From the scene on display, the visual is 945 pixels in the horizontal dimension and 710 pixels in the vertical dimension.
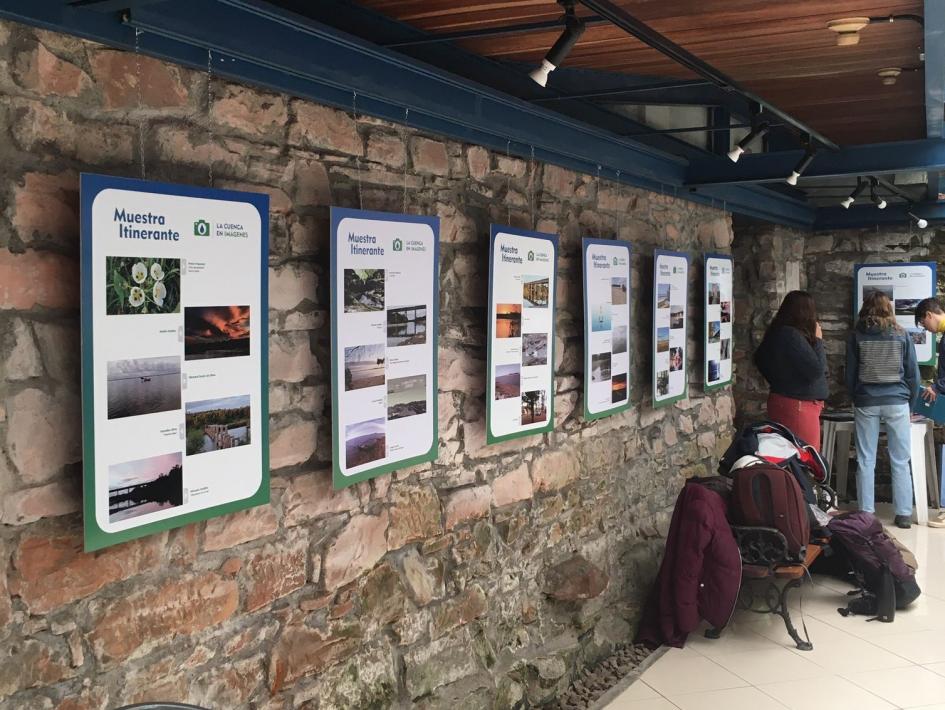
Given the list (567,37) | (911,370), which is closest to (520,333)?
(567,37)

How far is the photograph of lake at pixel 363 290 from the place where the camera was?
99.7 inches

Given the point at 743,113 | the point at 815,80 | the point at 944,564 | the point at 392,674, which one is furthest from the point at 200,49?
the point at 944,564

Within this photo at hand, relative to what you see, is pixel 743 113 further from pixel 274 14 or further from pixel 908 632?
pixel 274 14

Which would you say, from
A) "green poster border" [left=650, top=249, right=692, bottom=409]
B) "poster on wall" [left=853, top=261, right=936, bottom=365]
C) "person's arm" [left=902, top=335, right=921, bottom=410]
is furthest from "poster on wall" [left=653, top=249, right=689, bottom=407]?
"poster on wall" [left=853, top=261, right=936, bottom=365]

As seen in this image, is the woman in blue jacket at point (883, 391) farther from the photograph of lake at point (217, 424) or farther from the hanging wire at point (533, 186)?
the photograph of lake at point (217, 424)

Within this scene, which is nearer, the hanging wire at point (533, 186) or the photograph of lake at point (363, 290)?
the photograph of lake at point (363, 290)

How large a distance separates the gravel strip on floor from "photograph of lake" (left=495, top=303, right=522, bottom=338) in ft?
5.08

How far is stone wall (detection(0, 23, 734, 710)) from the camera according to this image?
1.81 meters

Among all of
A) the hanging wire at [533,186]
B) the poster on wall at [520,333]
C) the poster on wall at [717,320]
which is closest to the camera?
the poster on wall at [520,333]

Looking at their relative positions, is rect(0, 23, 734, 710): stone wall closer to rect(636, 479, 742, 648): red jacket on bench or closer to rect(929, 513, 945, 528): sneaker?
rect(636, 479, 742, 648): red jacket on bench

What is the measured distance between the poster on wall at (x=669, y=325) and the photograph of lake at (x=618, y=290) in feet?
1.19

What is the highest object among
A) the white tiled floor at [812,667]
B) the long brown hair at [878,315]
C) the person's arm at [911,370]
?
the long brown hair at [878,315]

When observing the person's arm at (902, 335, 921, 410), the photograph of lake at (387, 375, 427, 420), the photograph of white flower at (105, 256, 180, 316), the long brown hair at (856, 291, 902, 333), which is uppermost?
the photograph of white flower at (105, 256, 180, 316)

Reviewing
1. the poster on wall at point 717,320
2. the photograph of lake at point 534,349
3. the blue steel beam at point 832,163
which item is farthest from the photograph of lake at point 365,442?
the poster on wall at point 717,320
